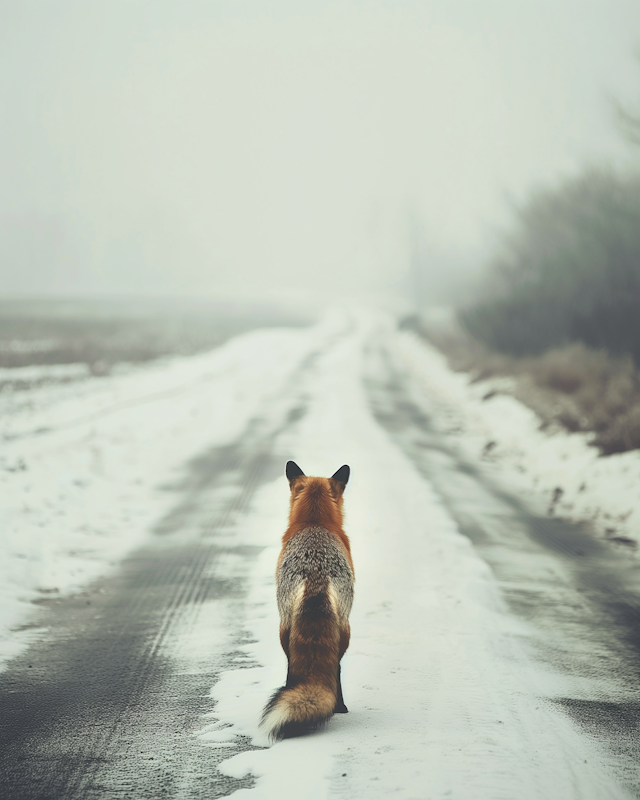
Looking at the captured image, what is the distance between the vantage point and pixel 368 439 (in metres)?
11.6

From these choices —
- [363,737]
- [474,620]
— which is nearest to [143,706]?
[363,737]

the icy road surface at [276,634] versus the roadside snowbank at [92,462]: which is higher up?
the roadside snowbank at [92,462]

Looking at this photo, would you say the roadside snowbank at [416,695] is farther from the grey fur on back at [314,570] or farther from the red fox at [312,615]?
the grey fur on back at [314,570]

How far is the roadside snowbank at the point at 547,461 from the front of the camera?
7.66 metres

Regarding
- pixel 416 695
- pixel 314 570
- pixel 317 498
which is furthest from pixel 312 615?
pixel 416 695

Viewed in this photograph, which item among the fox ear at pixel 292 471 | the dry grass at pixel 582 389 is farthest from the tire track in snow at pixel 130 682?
the dry grass at pixel 582 389

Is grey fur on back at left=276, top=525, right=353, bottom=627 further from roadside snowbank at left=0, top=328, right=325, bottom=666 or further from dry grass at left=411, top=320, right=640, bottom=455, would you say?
dry grass at left=411, top=320, right=640, bottom=455

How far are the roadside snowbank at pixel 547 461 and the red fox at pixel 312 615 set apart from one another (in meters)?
4.85

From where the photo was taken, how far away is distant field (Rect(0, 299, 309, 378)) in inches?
930

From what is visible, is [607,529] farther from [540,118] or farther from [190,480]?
[540,118]

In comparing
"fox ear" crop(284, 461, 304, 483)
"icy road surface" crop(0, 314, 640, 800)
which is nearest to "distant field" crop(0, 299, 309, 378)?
"icy road surface" crop(0, 314, 640, 800)

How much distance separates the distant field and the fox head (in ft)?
58.7

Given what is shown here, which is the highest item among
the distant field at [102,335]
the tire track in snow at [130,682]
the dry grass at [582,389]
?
the distant field at [102,335]

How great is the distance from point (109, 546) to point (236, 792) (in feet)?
14.2
